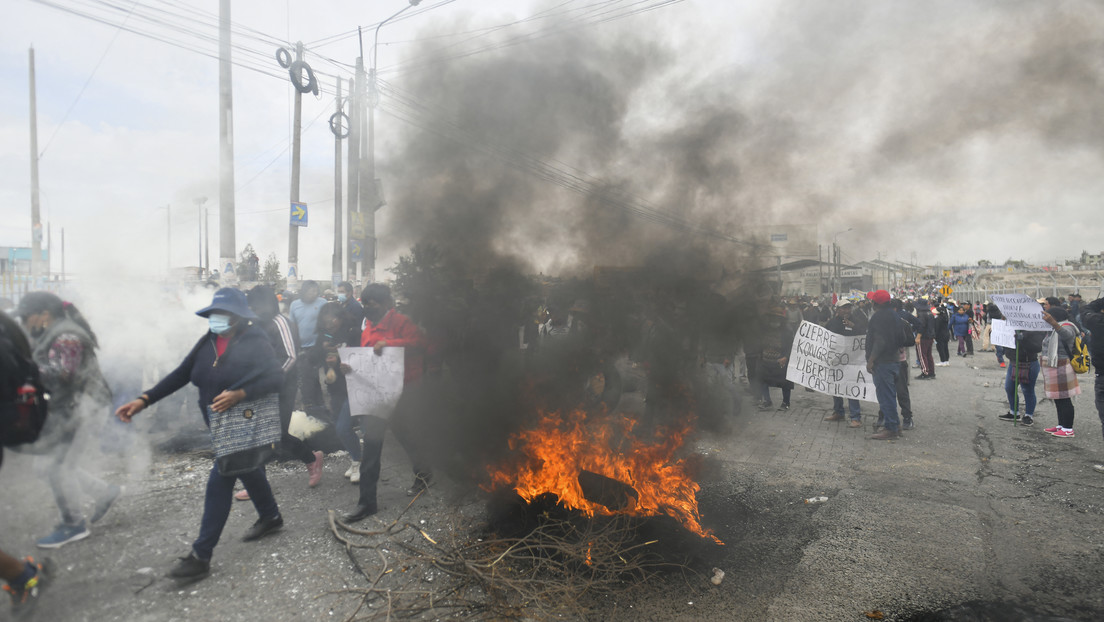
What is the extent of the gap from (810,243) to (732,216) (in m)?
1.19

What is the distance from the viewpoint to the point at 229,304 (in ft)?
11.7

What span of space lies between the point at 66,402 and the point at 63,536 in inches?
34.0

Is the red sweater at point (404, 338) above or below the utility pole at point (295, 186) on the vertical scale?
below

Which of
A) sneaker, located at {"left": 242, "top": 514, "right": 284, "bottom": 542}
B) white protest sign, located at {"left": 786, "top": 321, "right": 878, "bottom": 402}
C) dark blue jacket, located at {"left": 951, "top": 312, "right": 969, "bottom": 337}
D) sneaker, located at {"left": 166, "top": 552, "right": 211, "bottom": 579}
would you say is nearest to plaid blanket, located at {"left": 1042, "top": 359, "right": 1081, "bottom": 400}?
white protest sign, located at {"left": 786, "top": 321, "right": 878, "bottom": 402}

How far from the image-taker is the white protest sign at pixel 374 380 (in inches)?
172

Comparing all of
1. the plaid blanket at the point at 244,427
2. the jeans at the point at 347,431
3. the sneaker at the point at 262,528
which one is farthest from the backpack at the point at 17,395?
the jeans at the point at 347,431

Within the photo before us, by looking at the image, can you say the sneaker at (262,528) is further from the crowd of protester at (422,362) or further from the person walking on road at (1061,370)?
the person walking on road at (1061,370)

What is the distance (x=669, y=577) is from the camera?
321cm

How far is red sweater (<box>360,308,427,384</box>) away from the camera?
4562 mm

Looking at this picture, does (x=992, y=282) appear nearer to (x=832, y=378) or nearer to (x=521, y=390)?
(x=832, y=378)

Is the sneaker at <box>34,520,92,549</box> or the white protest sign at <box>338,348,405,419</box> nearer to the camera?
the sneaker at <box>34,520,92,549</box>

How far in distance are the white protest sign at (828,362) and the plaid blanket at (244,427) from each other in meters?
6.25

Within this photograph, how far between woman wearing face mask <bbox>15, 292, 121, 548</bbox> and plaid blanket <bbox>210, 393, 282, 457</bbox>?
3.15ft

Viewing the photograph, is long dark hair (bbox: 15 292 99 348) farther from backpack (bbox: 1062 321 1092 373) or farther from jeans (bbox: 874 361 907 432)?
backpack (bbox: 1062 321 1092 373)
